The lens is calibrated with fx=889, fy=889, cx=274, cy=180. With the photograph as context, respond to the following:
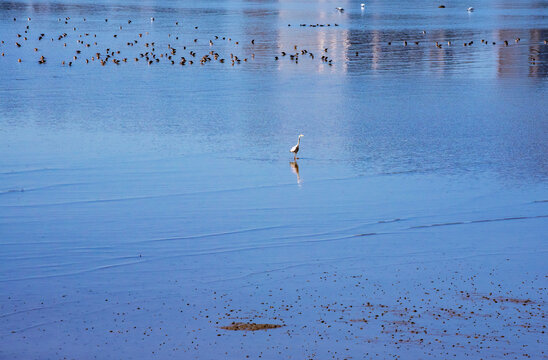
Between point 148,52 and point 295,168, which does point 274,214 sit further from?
point 148,52

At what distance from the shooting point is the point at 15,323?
13.1m

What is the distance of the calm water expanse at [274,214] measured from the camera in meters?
12.8

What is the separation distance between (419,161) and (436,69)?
78.1ft

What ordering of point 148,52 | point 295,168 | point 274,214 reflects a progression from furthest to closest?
point 148,52 → point 295,168 → point 274,214

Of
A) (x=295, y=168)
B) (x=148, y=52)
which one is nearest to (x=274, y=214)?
(x=295, y=168)

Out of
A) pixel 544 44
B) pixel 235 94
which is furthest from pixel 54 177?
pixel 544 44

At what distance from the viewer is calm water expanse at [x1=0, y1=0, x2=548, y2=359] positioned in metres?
12.8

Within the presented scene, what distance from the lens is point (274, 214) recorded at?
64.4ft

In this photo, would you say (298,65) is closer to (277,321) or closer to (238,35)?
(238,35)

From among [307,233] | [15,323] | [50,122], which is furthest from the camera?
[50,122]

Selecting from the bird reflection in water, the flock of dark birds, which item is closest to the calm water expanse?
the bird reflection in water

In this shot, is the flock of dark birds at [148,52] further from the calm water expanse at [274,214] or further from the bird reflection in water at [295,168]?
the bird reflection in water at [295,168]

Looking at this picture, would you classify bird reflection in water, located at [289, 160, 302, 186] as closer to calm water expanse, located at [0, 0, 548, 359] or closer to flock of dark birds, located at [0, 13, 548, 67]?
calm water expanse, located at [0, 0, 548, 359]

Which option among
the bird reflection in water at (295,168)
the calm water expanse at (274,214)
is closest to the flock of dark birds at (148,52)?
the calm water expanse at (274,214)
